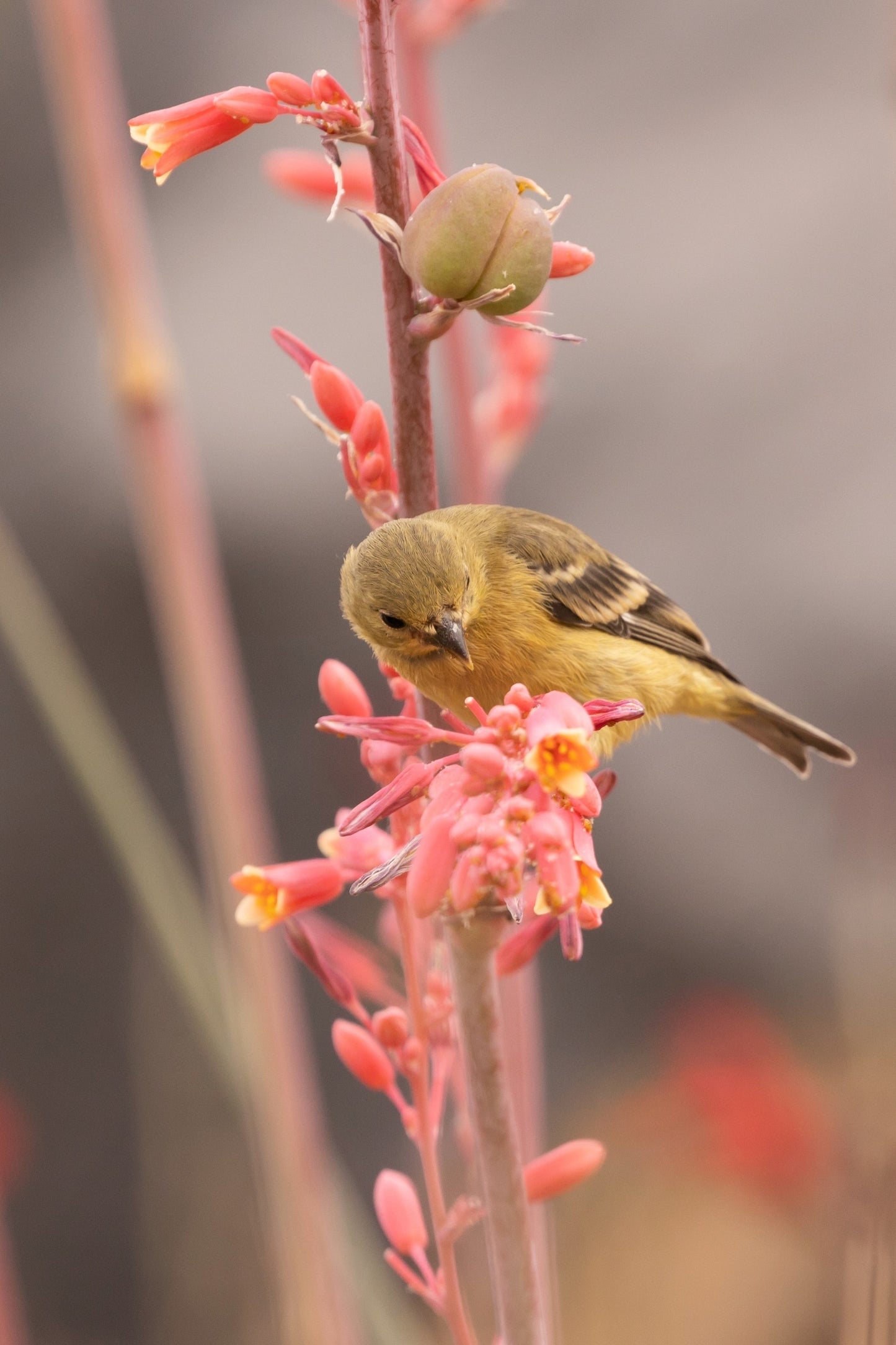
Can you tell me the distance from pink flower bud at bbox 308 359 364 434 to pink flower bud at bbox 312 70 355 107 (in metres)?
0.13

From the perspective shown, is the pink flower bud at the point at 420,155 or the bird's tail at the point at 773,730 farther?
the bird's tail at the point at 773,730

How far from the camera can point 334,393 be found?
2.13 ft

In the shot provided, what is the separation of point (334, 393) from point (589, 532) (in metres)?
2.26

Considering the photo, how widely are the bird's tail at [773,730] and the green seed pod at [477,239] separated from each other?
2.97ft

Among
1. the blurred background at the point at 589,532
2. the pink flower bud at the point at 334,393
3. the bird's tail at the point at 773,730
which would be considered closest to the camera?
the pink flower bud at the point at 334,393

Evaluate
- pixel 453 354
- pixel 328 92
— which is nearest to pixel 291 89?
pixel 328 92

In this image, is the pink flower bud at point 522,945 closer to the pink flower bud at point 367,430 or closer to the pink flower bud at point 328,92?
the pink flower bud at point 367,430

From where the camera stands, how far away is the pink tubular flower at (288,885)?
0.69 meters

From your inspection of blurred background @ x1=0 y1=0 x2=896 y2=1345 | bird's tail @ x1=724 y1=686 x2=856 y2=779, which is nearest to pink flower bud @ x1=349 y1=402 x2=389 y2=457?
bird's tail @ x1=724 y1=686 x2=856 y2=779

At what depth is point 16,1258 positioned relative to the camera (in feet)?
8.75

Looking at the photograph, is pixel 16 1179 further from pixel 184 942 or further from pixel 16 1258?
pixel 184 942

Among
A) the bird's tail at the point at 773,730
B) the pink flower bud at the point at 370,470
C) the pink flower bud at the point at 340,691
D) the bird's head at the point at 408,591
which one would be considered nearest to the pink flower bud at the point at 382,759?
the pink flower bud at the point at 340,691

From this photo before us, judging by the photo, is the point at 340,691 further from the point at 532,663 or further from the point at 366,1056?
the point at 532,663

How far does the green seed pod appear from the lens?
0.53m
